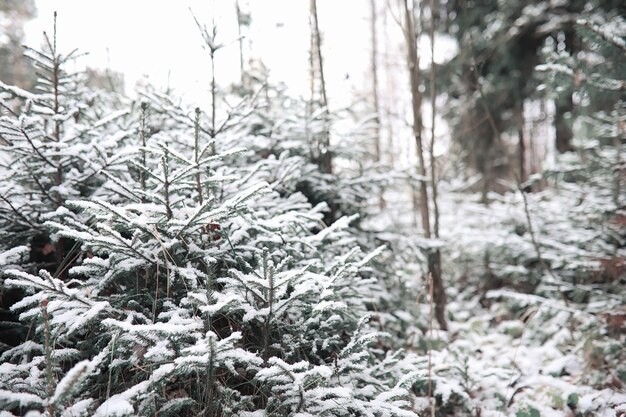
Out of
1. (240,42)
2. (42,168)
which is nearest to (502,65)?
(240,42)

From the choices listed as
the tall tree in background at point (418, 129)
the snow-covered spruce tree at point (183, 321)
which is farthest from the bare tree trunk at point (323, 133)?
the snow-covered spruce tree at point (183, 321)

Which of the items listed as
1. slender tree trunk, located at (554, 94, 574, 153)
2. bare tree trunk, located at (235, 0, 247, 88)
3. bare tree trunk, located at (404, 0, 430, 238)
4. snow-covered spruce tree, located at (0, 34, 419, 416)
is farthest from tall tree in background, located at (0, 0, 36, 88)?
slender tree trunk, located at (554, 94, 574, 153)

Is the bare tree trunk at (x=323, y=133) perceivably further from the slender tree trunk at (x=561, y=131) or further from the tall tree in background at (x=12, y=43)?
the tall tree in background at (x=12, y=43)

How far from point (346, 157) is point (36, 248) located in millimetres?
2566

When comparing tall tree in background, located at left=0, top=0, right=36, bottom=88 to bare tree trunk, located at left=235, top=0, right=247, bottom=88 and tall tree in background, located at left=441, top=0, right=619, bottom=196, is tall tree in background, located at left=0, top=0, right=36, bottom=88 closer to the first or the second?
bare tree trunk, located at left=235, top=0, right=247, bottom=88

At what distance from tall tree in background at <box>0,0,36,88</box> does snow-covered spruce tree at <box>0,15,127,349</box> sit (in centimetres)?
1172

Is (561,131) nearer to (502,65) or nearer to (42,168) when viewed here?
(502,65)

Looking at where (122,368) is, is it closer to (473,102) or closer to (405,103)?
(405,103)

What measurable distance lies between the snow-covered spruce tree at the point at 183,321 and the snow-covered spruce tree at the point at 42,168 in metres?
0.09

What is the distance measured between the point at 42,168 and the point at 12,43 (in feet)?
44.1

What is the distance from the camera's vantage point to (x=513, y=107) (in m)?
8.38

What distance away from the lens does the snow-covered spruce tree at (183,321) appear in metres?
1.57

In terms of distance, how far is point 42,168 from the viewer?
2.29 meters

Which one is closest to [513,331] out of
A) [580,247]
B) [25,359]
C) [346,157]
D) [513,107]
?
[580,247]
